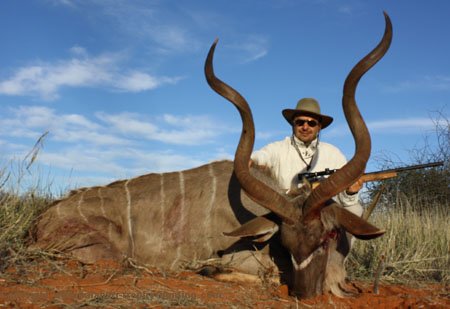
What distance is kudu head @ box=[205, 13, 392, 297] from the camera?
3.28 meters

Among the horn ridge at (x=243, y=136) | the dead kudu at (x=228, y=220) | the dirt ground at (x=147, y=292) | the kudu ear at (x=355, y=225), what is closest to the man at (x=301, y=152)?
the dead kudu at (x=228, y=220)

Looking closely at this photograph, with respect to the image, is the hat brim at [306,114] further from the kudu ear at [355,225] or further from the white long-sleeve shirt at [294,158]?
the kudu ear at [355,225]

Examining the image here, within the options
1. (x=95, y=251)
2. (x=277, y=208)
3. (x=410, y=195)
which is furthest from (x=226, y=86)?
(x=410, y=195)

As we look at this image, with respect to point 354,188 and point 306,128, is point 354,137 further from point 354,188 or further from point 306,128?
Result: point 306,128

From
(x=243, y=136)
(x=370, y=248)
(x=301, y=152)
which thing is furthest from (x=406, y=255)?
(x=243, y=136)

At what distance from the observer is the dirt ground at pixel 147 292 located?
2.83 m

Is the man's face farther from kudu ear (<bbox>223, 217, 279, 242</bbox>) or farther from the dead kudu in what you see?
kudu ear (<bbox>223, 217, 279, 242</bbox>)

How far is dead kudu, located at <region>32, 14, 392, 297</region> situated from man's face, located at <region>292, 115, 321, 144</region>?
0.73 m

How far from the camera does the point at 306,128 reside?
192 inches

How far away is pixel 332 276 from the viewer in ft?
11.7

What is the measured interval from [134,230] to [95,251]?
1.30ft

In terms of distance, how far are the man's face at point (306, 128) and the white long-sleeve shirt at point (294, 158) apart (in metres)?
0.05

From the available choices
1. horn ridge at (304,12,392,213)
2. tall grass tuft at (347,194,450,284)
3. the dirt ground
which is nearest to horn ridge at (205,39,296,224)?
horn ridge at (304,12,392,213)

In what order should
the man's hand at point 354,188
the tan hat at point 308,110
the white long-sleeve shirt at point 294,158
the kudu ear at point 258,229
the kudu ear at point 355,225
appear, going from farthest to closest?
the tan hat at point 308,110, the white long-sleeve shirt at point 294,158, the man's hand at point 354,188, the kudu ear at point 258,229, the kudu ear at point 355,225
